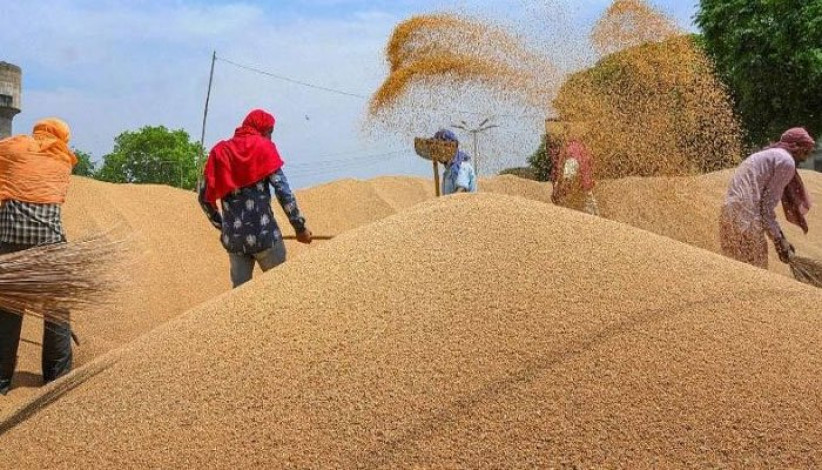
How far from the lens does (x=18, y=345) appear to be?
380 cm

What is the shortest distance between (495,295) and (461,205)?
0.75m

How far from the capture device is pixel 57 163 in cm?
369

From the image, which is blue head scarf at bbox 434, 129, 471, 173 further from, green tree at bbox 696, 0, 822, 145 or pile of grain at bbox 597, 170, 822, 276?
green tree at bbox 696, 0, 822, 145

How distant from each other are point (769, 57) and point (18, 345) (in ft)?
42.6

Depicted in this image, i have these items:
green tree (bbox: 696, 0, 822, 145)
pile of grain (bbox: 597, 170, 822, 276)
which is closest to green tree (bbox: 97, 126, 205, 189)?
green tree (bbox: 696, 0, 822, 145)

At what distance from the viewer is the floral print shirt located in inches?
145

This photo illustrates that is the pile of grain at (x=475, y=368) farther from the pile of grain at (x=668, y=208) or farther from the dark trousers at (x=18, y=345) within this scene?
the pile of grain at (x=668, y=208)

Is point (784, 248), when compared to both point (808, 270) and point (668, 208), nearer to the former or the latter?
point (808, 270)

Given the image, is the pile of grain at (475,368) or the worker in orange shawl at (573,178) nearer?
the pile of grain at (475,368)

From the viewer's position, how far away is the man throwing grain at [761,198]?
13.4 ft

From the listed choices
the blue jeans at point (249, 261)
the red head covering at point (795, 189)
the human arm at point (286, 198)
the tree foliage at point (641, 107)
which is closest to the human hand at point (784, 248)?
the red head covering at point (795, 189)

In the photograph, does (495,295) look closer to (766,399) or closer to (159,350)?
(766,399)

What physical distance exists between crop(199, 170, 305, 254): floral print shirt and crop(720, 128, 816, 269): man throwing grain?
2054mm

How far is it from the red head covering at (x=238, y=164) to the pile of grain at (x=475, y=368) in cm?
74
